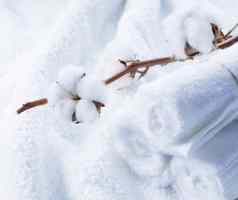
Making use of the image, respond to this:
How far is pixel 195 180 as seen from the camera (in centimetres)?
43

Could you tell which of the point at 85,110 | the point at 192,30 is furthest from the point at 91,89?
the point at 192,30

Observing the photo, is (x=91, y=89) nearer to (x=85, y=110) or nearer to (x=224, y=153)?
(x=85, y=110)

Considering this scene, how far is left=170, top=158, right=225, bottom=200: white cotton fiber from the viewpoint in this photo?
1.33ft

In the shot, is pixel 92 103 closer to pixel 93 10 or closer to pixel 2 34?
pixel 93 10

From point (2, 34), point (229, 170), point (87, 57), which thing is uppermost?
point (2, 34)

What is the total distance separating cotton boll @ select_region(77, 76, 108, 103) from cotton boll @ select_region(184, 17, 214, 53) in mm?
114

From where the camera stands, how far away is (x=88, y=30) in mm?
626

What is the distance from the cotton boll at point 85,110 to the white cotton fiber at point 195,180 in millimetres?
92

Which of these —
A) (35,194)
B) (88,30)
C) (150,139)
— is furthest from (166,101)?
(88,30)

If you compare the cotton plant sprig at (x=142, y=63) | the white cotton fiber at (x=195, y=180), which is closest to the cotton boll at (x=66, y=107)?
the cotton plant sprig at (x=142, y=63)

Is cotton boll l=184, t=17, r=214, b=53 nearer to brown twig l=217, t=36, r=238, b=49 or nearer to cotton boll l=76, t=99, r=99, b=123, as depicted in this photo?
brown twig l=217, t=36, r=238, b=49

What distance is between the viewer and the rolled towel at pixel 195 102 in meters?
0.38

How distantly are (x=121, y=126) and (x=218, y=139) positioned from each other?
10 centimetres

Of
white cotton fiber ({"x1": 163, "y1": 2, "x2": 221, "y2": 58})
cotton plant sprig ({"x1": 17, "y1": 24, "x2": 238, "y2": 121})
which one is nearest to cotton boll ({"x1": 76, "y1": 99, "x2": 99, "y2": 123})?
cotton plant sprig ({"x1": 17, "y1": 24, "x2": 238, "y2": 121})
